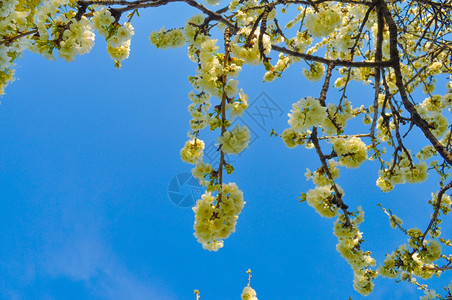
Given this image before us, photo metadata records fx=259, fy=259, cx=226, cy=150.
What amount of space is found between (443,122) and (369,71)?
1.56 m

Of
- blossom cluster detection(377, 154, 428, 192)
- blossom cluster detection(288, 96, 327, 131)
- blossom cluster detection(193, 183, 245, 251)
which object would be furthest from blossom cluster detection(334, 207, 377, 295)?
blossom cluster detection(193, 183, 245, 251)

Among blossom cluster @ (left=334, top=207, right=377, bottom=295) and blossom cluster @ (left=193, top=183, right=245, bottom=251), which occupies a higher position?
blossom cluster @ (left=334, top=207, right=377, bottom=295)

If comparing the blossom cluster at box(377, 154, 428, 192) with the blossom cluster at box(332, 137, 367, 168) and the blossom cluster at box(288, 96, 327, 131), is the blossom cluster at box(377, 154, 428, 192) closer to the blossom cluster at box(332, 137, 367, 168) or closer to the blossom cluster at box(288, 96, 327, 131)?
the blossom cluster at box(332, 137, 367, 168)

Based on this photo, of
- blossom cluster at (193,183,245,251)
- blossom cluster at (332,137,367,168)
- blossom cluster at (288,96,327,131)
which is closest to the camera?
blossom cluster at (193,183,245,251)

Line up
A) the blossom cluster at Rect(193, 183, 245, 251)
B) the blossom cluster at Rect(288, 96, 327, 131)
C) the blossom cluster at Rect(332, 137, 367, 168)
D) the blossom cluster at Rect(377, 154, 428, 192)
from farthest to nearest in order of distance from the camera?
the blossom cluster at Rect(377, 154, 428, 192) → the blossom cluster at Rect(332, 137, 367, 168) → the blossom cluster at Rect(288, 96, 327, 131) → the blossom cluster at Rect(193, 183, 245, 251)

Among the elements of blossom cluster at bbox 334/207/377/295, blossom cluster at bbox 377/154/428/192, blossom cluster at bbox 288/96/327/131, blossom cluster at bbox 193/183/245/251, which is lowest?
blossom cluster at bbox 193/183/245/251

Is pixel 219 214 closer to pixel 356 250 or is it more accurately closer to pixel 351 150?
pixel 351 150

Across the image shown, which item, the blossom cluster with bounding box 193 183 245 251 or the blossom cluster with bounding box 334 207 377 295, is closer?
the blossom cluster with bounding box 193 183 245 251

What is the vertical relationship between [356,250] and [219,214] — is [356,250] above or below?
above

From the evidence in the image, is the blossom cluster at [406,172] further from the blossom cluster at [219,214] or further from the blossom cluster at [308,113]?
the blossom cluster at [219,214]

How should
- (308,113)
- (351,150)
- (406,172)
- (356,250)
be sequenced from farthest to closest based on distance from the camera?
1. (356,250)
2. (406,172)
3. (351,150)
4. (308,113)

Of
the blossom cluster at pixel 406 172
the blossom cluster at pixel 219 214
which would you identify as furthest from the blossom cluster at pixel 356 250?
the blossom cluster at pixel 219 214

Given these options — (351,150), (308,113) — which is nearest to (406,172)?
(351,150)

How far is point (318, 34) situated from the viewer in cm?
348
